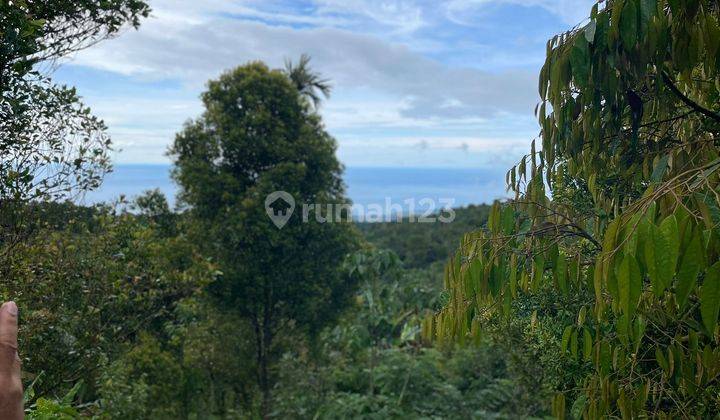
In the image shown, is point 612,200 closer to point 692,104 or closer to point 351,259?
point 692,104

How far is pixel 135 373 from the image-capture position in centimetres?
631

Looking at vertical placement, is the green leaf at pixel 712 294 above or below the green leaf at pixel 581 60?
below

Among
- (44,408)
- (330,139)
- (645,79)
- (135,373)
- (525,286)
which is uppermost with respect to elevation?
(330,139)

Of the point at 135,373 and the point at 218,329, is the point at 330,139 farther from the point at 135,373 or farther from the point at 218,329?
the point at 135,373

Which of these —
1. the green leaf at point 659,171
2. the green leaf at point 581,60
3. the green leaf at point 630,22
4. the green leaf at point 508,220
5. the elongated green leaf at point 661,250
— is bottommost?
the elongated green leaf at point 661,250

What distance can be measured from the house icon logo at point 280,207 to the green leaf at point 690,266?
6.79m

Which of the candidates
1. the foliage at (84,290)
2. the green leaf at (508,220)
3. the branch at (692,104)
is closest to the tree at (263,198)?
the foliage at (84,290)

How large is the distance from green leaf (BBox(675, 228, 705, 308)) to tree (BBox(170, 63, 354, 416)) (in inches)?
265

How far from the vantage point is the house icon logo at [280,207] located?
305 inches

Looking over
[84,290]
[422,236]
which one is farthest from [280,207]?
[422,236]

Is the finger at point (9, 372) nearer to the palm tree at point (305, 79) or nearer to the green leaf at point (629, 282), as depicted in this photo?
the green leaf at point (629, 282)

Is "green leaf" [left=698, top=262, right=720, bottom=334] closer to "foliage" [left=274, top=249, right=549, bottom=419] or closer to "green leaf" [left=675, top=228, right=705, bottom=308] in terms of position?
"green leaf" [left=675, top=228, right=705, bottom=308]

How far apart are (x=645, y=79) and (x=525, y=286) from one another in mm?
866

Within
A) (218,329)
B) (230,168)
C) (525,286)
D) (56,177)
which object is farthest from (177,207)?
(525,286)
